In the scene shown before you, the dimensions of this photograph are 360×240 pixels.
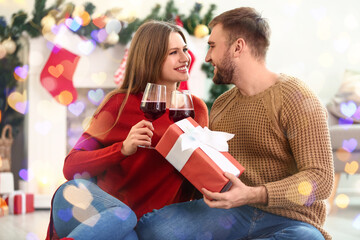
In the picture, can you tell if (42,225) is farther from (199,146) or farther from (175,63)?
(199,146)

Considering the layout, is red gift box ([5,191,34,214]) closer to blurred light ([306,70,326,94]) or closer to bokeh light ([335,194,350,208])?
bokeh light ([335,194,350,208])

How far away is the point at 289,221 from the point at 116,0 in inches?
128

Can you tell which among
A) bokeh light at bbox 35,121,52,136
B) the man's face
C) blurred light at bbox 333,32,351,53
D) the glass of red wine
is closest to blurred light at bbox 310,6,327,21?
blurred light at bbox 333,32,351,53

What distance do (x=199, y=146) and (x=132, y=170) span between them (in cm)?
50

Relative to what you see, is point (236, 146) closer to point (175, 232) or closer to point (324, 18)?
point (175, 232)

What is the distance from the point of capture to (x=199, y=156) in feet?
4.02

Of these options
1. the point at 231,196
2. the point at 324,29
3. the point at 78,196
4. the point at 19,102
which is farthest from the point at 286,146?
the point at 324,29

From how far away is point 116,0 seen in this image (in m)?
4.14

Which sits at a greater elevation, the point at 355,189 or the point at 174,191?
the point at 174,191

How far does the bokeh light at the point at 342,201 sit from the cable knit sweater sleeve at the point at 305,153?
2.54m

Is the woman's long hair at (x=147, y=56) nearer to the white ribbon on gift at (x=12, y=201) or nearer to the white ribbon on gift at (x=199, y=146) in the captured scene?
the white ribbon on gift at (x=199, y=146)

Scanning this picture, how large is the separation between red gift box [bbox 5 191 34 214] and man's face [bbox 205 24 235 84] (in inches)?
94.8

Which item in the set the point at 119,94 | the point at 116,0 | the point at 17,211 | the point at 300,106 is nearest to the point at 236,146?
the point at 300,106

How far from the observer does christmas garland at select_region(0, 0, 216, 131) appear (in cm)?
360
